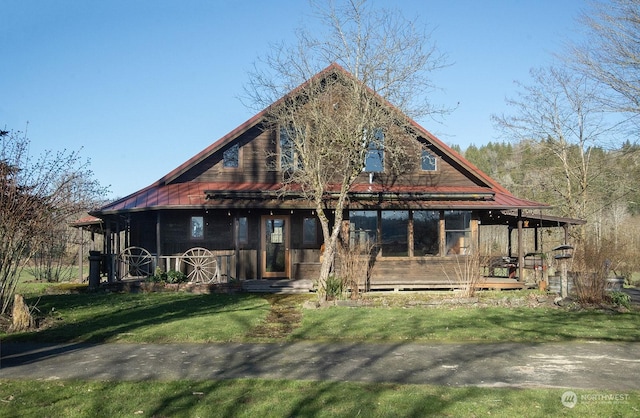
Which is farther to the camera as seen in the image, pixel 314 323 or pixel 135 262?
pixel 135 262

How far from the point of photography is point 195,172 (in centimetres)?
2144

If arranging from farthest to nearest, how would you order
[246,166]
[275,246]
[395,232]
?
[246,166] < [275,246] < [395,232]

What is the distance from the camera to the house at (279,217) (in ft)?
64.0

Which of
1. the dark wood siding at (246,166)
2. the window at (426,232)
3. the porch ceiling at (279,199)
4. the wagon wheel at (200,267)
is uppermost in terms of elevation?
the dark wood siding at (246,166)

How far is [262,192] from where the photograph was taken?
763 inches

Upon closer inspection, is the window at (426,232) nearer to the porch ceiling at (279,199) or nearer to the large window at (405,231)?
the large window at (405,231)

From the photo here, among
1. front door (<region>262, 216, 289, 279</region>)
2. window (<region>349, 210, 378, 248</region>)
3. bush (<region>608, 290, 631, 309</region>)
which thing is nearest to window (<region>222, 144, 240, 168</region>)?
front door (<region>262, 216, 289, 279</region>)

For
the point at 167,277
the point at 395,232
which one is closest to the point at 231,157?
the point at 167,277

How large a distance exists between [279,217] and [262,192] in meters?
2.03

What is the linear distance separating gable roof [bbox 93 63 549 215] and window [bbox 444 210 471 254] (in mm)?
674

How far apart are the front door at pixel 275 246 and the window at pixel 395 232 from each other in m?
3.57

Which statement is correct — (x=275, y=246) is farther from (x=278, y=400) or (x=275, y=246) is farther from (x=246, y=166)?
(x=278, y=400)

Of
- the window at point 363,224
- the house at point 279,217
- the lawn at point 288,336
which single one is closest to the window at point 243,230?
the house at point 279,217

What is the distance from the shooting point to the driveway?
752 cm
